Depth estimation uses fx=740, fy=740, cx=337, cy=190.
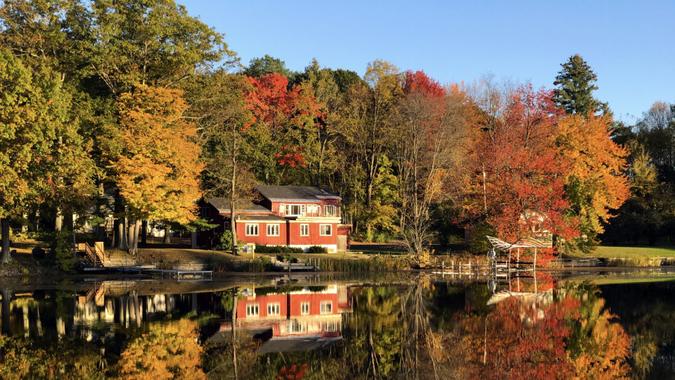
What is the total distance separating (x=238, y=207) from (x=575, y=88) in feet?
159

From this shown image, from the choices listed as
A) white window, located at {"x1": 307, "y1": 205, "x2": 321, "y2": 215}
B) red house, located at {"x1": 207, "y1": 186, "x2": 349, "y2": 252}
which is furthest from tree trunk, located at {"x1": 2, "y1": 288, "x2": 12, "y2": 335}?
white window, located at {"x1": 307, "y1": 205, "x2": 321, "y2": 215}

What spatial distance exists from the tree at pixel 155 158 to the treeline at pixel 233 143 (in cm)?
11

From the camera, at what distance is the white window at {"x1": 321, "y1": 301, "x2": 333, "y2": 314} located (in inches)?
1366

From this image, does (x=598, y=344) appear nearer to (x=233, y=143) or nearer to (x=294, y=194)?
(x=233, y=143)

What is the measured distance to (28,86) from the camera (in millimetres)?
47500

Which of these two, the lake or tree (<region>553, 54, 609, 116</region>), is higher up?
tree (<region>553, 54, 609, 116</region>)

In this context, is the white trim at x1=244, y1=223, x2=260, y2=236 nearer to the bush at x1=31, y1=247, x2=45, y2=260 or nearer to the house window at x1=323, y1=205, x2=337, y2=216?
the house window at x1=323, y1=205, x2=337, y2=216

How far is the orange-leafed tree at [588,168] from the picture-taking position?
2753 inches

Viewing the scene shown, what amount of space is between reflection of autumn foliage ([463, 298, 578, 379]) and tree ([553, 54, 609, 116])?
60.2m

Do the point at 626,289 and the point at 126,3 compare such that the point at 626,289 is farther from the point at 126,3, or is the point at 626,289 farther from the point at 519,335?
the point at 126,3

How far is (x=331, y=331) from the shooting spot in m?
29.2

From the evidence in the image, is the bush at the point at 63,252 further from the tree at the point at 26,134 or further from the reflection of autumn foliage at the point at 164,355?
the reflection of autumn foliage at the point at 164,355

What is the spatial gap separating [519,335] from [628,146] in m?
70.8

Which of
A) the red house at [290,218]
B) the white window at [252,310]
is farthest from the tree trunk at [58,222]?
the white window at [252,310]
